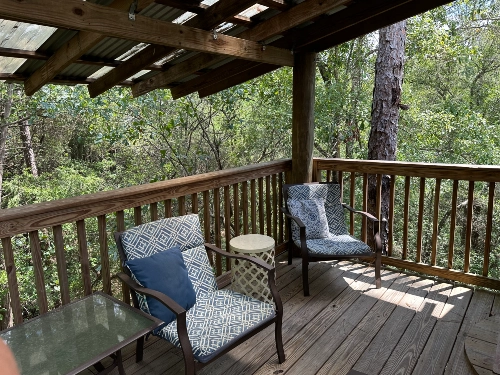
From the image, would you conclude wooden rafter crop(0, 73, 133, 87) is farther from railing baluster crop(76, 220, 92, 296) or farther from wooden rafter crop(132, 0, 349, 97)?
railing baluster crop(76, 220, 92, 296)

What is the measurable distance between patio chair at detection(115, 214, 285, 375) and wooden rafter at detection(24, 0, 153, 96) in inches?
47.4

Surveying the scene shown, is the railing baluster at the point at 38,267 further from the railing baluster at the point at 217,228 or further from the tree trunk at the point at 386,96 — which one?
the tree trunk at the point at 386,96

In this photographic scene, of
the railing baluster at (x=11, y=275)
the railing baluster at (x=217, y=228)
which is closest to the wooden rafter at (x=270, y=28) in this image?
the railing baluster at (x=217, y=228)

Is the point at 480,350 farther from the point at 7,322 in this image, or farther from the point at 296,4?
the point at 7,322

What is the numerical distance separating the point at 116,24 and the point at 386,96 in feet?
14.7

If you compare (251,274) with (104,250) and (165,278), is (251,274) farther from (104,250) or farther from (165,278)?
(104,250)

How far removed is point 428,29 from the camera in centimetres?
779

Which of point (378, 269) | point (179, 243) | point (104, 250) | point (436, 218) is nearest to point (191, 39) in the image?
point (179, 243)

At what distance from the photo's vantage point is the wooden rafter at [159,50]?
2369 mm

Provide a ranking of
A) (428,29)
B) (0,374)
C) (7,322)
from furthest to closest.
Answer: (428,29) → (7,322) → (0,374)

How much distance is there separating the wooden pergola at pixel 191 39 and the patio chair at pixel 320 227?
315mm

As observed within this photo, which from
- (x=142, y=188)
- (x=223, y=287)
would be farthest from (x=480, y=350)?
(x=142, y=188)

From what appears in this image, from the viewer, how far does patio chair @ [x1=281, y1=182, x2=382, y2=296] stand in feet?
10.3

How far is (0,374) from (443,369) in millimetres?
2434
